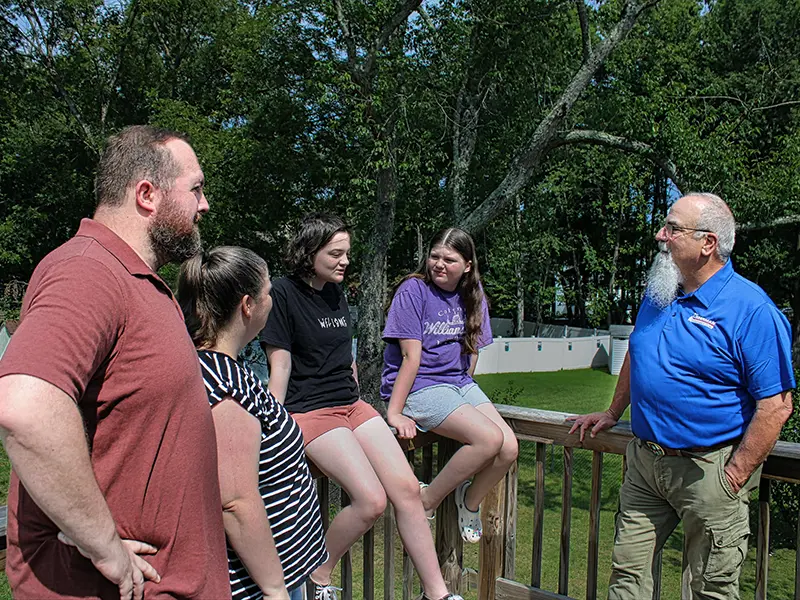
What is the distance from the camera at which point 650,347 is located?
2.32 metres

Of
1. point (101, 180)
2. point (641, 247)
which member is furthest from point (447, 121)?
point (641, 247)

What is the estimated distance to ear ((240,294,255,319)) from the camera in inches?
66.9

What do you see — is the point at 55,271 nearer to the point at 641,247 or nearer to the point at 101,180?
the point at 101,180

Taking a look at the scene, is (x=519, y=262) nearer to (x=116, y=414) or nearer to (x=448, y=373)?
(x=448, y=373)

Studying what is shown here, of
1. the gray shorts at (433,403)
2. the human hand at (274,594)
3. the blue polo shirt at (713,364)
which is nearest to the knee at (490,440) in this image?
the gray shorts at (433,403)

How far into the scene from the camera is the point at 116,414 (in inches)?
46.6

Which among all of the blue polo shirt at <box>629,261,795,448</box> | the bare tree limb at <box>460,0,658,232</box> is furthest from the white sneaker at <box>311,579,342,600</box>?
the bare tree limb at <box>460,0,658,232</box>

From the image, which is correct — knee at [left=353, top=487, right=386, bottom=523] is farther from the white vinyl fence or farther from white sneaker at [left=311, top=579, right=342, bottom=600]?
the white vinyl fence

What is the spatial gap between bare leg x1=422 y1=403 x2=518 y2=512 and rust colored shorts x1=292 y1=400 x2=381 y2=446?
1.18 feet

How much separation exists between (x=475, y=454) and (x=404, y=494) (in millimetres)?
365

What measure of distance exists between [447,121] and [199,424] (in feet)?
28.9

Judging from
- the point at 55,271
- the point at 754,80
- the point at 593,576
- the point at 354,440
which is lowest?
the point at 593,576

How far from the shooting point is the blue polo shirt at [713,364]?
2.10 m

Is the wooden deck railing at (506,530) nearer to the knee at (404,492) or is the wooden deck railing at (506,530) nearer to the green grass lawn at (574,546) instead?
the knee at (404,492)
